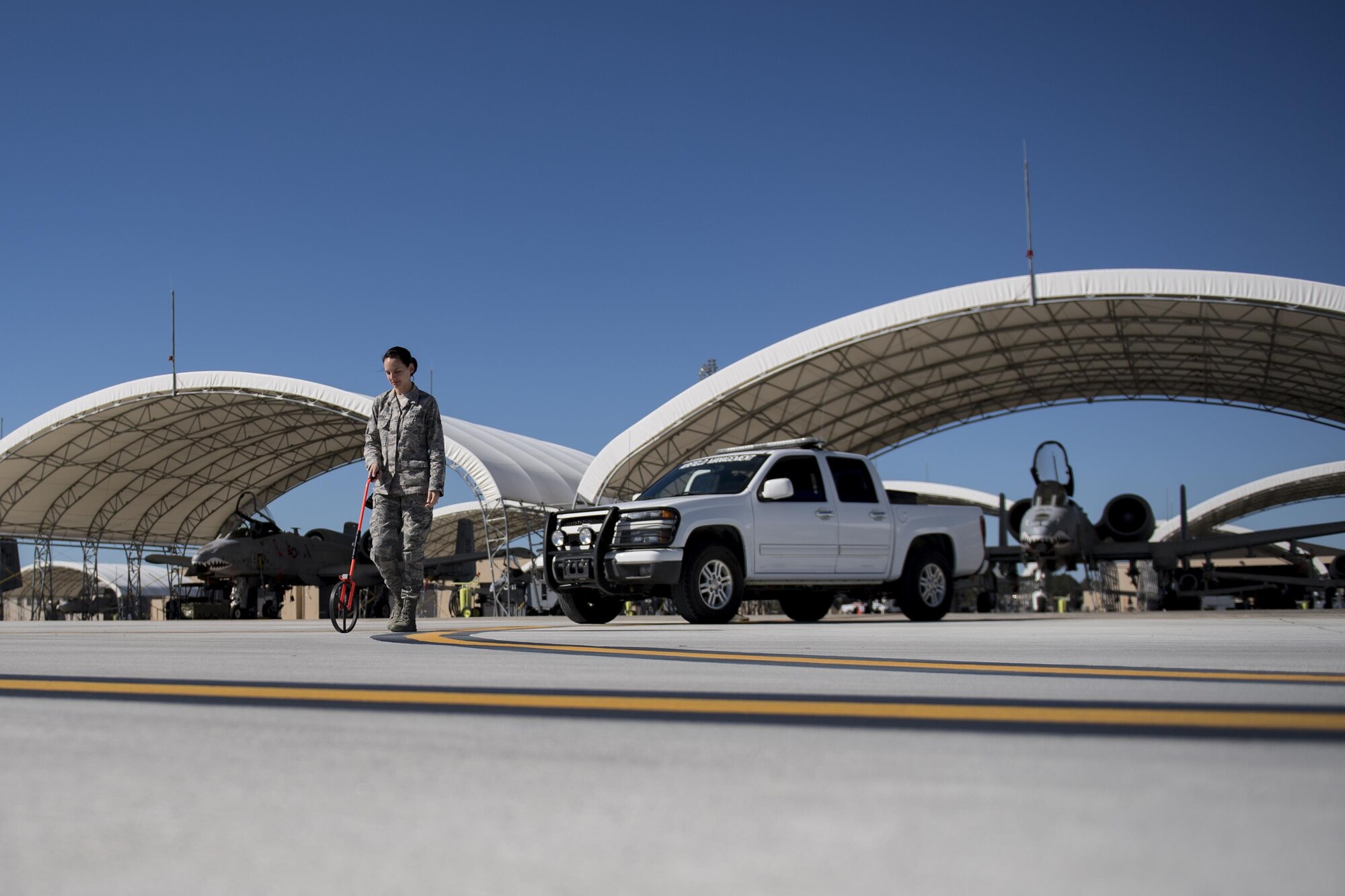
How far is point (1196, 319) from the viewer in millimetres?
→ 27328

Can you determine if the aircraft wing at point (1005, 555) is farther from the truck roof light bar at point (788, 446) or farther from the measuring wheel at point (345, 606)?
the measuring wheel at point (345, 606)

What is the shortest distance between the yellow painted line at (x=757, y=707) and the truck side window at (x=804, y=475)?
29.7ft

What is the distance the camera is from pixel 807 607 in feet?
48.3

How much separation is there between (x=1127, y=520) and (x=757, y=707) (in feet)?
92.9

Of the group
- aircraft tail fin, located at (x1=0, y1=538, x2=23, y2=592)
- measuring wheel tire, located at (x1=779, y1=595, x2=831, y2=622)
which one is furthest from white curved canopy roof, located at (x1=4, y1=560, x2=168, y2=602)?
measuring wheel tire, located at (x1=779, y1=595, x2=831, y2=622)

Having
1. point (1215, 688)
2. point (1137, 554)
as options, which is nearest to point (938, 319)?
point (1137, 554)

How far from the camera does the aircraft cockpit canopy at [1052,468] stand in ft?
87.5

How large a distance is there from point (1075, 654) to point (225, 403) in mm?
38401

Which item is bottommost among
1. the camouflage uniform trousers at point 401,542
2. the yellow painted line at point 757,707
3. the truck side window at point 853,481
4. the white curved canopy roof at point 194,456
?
the yellow painted line at point 757,707

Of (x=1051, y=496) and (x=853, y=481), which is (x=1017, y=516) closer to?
(x=1051, y=496)

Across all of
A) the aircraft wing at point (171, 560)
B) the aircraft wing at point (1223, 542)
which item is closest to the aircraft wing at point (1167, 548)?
the aircraft wing at point (1223, 542)

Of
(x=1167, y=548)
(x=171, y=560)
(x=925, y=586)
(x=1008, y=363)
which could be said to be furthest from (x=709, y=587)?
(x=171, y=560)

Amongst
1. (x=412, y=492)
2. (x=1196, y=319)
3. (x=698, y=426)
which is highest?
(x=1196, y=319)

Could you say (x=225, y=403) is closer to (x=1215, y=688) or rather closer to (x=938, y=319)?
(x=938, y=319)
